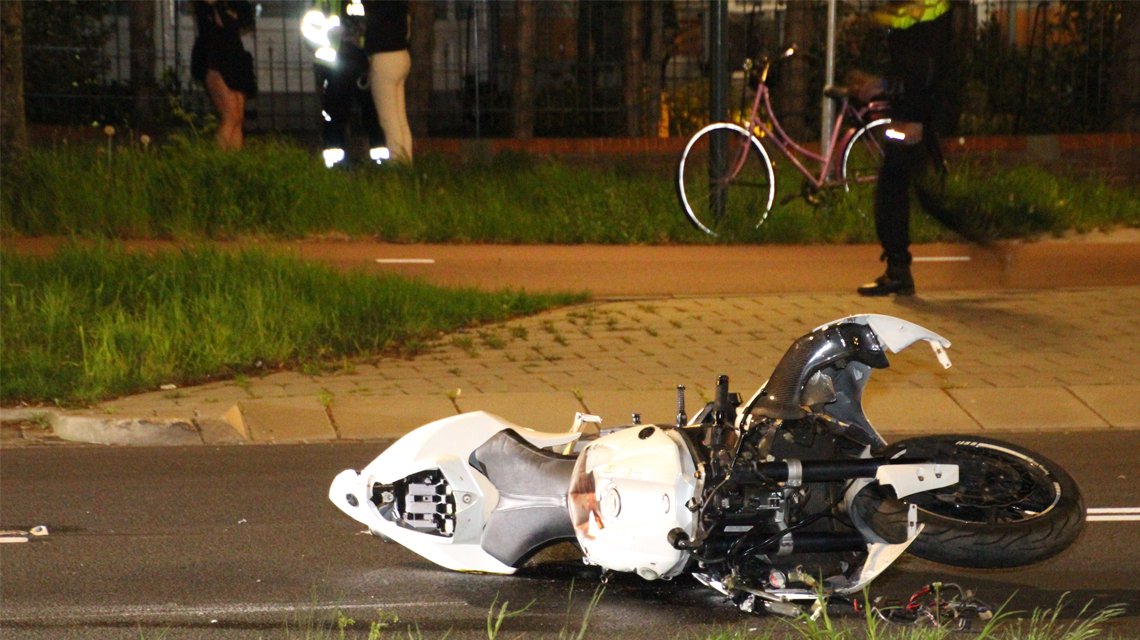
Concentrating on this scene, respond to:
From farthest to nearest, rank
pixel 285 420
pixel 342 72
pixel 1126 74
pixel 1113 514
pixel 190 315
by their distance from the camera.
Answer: pixel 1126 74 → pixel 342 72 → pixel 190 315 → pixel 285 420 → pixel 1113 514

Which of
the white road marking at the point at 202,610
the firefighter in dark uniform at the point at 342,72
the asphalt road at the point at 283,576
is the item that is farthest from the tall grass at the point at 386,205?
the white road marking at the point at 202,610

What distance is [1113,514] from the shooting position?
20.7 feet

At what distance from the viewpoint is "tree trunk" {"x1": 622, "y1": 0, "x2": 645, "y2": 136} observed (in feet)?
60.7

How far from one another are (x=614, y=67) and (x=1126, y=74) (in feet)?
19.0

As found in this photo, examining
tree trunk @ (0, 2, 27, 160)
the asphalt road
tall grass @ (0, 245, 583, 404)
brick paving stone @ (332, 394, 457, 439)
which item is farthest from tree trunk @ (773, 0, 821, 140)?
the asphalt road

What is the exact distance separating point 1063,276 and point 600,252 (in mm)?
3669

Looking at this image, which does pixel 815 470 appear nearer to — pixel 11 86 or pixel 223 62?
pixel 11 86

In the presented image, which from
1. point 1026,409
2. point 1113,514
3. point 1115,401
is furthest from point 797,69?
point 1113,514

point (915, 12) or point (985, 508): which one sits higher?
point (915, 12)

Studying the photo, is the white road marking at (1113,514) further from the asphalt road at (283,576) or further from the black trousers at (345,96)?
the black trousers at (345,96)

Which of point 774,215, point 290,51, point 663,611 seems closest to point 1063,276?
point 774,215

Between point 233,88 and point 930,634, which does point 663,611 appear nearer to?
point 930,634

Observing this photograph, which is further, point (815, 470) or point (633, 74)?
point (633, 74)

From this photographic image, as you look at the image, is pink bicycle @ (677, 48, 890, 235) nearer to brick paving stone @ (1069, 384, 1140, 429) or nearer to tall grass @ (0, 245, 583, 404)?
tall grass @ (0, 245, 583, 404)
